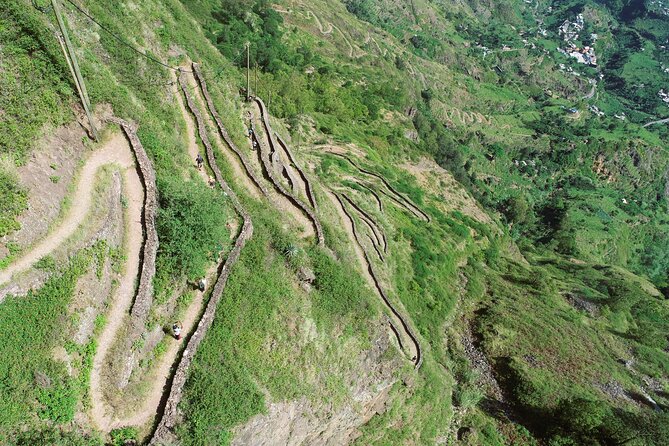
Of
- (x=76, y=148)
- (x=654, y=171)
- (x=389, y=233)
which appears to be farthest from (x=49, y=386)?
(x=654, y=171)

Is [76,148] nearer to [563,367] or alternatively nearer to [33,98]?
[33,98]

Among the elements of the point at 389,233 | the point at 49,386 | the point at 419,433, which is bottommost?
the point at 419,433

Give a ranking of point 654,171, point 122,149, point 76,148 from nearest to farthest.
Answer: point 76,148, point 122,149, point 654,171

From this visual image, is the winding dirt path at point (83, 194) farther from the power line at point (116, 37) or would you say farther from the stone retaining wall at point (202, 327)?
the power line at point (116, 37)

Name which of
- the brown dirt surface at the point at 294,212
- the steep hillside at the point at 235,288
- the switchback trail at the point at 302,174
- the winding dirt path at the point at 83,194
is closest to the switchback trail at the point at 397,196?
the steep hillside at the point at 235,288

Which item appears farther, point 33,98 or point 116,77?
point 116,77

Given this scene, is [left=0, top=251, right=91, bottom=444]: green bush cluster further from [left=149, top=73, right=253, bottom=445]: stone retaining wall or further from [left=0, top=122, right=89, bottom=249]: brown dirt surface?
[left=149, top=73, right=253, bottom=445]: stone retaining wall

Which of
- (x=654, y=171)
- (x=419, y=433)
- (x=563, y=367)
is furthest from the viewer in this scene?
(x=654, y=171)

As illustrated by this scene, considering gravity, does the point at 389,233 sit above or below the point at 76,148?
below

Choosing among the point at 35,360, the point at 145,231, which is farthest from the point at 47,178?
the point at 35,360
